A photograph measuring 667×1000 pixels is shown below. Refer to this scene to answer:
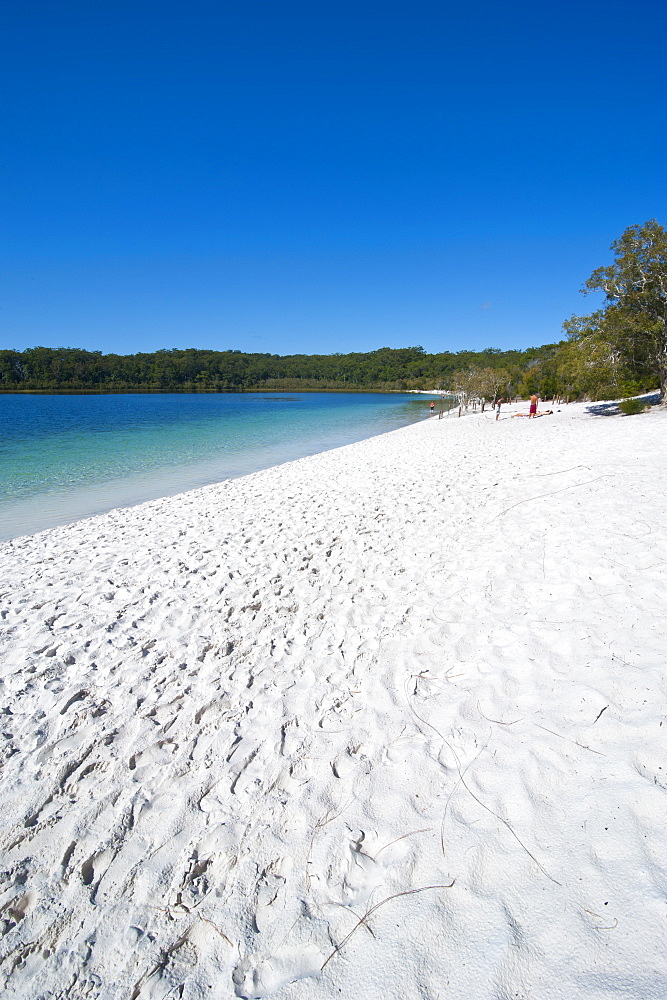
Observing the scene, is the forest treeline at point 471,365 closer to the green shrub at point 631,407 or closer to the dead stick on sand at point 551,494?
the green shrub at point 631,407

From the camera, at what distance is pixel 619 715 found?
8.89ft

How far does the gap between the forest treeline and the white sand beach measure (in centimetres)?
1949

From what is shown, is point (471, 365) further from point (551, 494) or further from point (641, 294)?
point (551, 494)

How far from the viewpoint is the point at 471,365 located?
254ft

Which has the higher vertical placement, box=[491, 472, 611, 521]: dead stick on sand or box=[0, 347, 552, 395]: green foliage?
box=[0, 347, 552, 395]: green foliage

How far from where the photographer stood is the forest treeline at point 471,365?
783 inches

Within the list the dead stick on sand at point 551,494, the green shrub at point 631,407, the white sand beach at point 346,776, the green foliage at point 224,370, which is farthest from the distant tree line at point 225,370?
the white sand beach at point 346,776

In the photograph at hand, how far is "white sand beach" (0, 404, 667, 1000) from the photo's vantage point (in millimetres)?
1768

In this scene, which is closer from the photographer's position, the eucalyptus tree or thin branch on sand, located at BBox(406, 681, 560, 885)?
thin branch on sand, located at BBox(406, 681, 560, 885)

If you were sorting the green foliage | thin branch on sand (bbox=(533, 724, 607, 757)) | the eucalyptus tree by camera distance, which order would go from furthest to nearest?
the green foliage
the eucalyptus tree
thin branch on sand (bbox=(533, 724, 607, 757))

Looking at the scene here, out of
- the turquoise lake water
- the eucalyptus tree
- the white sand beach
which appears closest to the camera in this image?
the white sand beach

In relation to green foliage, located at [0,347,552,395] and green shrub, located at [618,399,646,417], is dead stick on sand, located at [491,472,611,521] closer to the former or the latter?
green shrub, located at [618,399,646,417]

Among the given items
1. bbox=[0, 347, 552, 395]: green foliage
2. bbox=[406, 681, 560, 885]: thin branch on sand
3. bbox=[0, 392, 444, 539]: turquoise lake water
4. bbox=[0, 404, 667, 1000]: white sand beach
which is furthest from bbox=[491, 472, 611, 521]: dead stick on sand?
bbox=[0, 347, 552, 395]: green foliage

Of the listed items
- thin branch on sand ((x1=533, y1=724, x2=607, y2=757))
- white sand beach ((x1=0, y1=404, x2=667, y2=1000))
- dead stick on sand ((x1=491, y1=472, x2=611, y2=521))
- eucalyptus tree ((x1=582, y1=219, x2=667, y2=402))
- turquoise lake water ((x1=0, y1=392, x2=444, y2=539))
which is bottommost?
turquoise lake water ((x1=0, y1=392, x2=444, y2=539))
